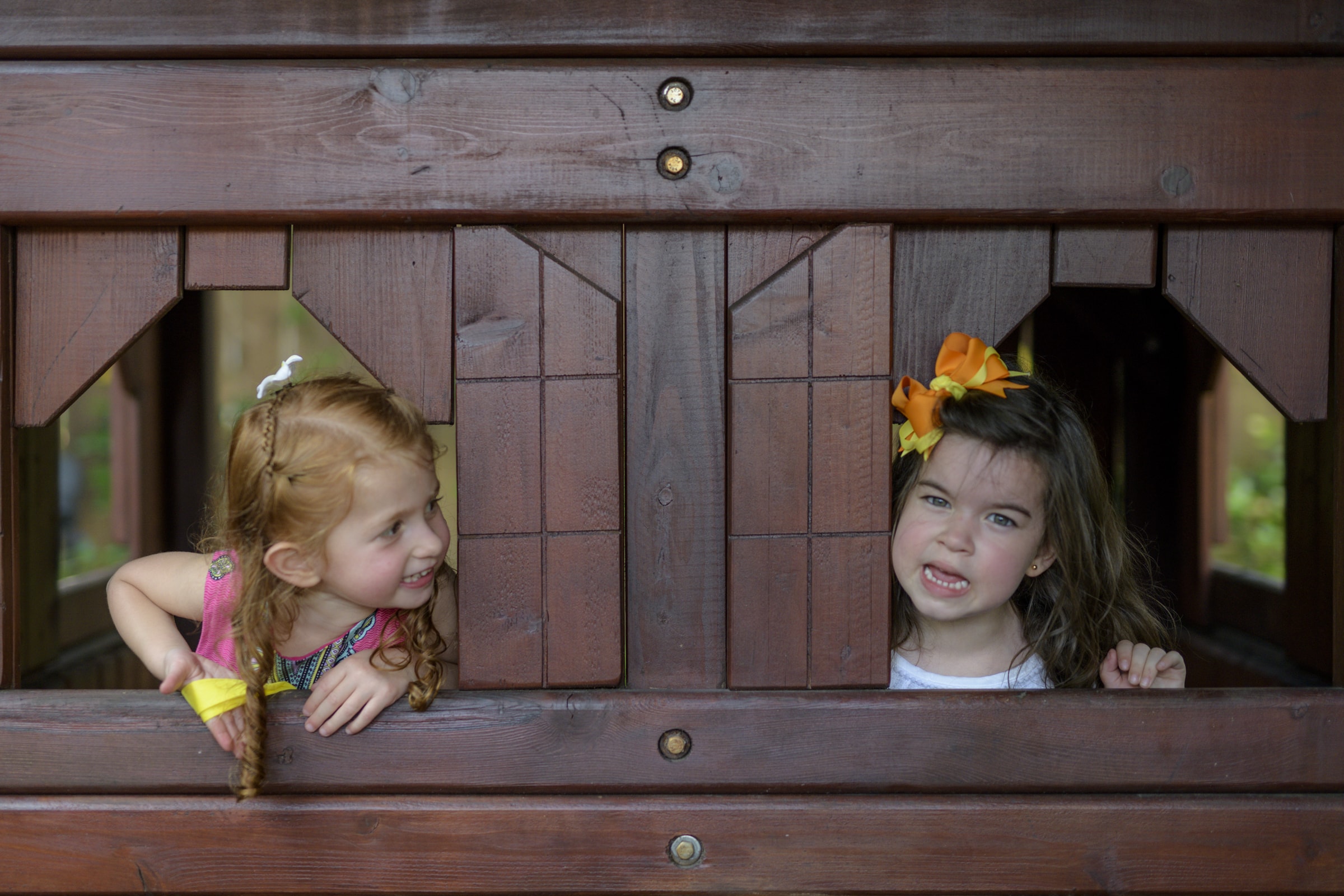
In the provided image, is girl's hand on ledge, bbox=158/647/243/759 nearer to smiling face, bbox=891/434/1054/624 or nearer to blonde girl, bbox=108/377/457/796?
blonde girl, bbox=108/377/457/796

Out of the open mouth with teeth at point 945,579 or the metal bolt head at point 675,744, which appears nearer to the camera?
the metal bolt head at point 675,744

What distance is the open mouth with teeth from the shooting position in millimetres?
1696

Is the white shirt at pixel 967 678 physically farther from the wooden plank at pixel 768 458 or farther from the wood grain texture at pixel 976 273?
the wood grain texture at pixel 976 273

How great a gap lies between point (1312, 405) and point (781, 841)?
41.5 inches

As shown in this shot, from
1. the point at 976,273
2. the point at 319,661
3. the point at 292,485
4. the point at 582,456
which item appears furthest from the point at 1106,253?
the point at 319,661

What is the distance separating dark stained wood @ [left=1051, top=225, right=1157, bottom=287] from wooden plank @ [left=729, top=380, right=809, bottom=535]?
44 centimetres

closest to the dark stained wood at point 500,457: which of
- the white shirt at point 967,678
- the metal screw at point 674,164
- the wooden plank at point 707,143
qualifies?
the wooden plank at point 707,143

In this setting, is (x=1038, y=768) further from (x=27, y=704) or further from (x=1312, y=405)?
(x=27, y=704)

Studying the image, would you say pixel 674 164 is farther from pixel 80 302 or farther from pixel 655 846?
pixel 655 846

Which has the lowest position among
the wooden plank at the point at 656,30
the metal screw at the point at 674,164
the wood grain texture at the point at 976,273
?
the wood grain texture at the point at 976,273

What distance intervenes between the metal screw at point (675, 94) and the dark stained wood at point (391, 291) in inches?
14.9

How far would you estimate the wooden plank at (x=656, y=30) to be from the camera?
4.97 feet

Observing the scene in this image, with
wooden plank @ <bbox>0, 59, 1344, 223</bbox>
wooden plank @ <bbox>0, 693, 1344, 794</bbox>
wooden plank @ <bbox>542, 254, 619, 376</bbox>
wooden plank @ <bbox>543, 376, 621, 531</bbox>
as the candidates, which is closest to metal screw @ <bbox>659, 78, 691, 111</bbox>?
wooden plank @ <bbox>0, 59, 1344, 223</bbox>

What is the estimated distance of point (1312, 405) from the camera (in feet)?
5.15
